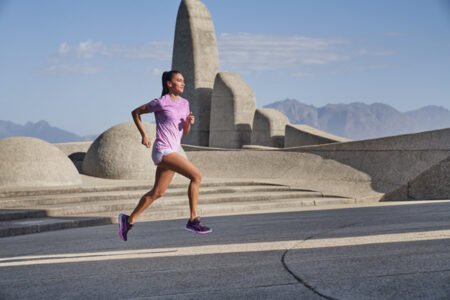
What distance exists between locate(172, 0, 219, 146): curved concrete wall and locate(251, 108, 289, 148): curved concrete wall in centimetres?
287

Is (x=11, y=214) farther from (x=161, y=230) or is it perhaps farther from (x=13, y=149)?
(x=13, y=149)

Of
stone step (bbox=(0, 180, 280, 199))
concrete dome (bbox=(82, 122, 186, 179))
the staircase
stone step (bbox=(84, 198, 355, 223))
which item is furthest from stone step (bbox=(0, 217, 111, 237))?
concrete dome (bbox=(82, 122, 186, 179))

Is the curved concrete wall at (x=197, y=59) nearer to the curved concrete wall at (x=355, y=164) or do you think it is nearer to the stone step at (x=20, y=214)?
the curved concrete wall at (x=355, y=164)

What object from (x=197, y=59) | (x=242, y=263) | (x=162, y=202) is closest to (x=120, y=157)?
(x=162, y=202)

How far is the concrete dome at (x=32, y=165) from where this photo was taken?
38.9 feet

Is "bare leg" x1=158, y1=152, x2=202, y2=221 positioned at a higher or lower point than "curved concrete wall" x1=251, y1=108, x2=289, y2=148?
lower

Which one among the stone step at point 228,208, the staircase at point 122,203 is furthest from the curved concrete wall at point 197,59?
the stone step at point 228,208

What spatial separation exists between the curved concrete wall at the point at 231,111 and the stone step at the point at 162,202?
8966 mm

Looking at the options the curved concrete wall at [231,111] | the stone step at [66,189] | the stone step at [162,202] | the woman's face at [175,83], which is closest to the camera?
the woman's face at [175,83]

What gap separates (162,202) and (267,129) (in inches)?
444

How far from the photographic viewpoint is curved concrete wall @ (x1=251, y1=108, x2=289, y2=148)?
21.5 metres

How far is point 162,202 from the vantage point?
35.4ft

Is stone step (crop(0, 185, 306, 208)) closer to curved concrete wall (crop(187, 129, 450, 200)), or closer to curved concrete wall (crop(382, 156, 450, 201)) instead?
curved concrete wall (crop(187, 129, 450, 200))

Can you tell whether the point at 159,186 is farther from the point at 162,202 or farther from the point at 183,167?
the point at 162,202
